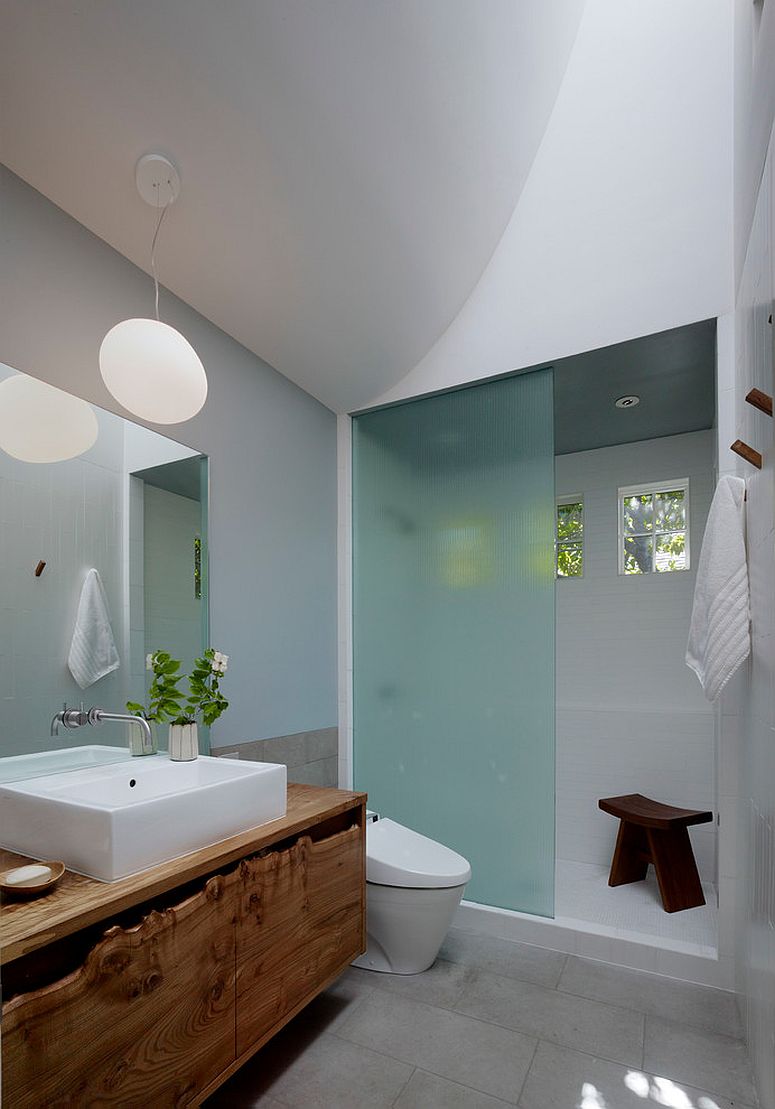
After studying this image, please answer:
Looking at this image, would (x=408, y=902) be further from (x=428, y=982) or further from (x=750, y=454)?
(x=750, y=454)

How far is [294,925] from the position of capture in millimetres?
1898

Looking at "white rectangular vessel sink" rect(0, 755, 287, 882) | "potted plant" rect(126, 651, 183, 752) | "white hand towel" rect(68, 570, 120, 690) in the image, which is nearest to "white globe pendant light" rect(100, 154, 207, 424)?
"white hand towel" rect(68, 570, 120, 690)

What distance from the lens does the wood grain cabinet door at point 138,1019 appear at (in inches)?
46.6

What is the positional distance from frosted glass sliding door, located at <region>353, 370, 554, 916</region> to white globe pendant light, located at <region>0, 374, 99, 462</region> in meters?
1.53

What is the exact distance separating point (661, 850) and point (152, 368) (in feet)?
9.28

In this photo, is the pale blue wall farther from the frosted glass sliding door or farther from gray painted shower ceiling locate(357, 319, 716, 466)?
gray painted shower ceiling locate(357, 319, 716, 466)

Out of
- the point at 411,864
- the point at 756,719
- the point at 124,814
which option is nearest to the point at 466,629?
the point at 411,864

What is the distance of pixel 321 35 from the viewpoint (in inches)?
73.3

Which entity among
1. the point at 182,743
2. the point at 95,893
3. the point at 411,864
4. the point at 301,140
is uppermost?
the point at 301,140

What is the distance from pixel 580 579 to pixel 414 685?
1405mm

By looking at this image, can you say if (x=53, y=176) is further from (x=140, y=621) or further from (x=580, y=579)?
(x=580, y=579)

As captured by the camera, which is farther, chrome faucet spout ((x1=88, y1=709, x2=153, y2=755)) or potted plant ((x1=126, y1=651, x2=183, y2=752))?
potted plant ((x1=126, y1=651, x2=183, y2=752))

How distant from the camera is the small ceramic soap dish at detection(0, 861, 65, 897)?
4.38 ft

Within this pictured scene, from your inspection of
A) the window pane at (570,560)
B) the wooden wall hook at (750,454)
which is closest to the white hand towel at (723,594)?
the wooden wall hook at (750,454)
